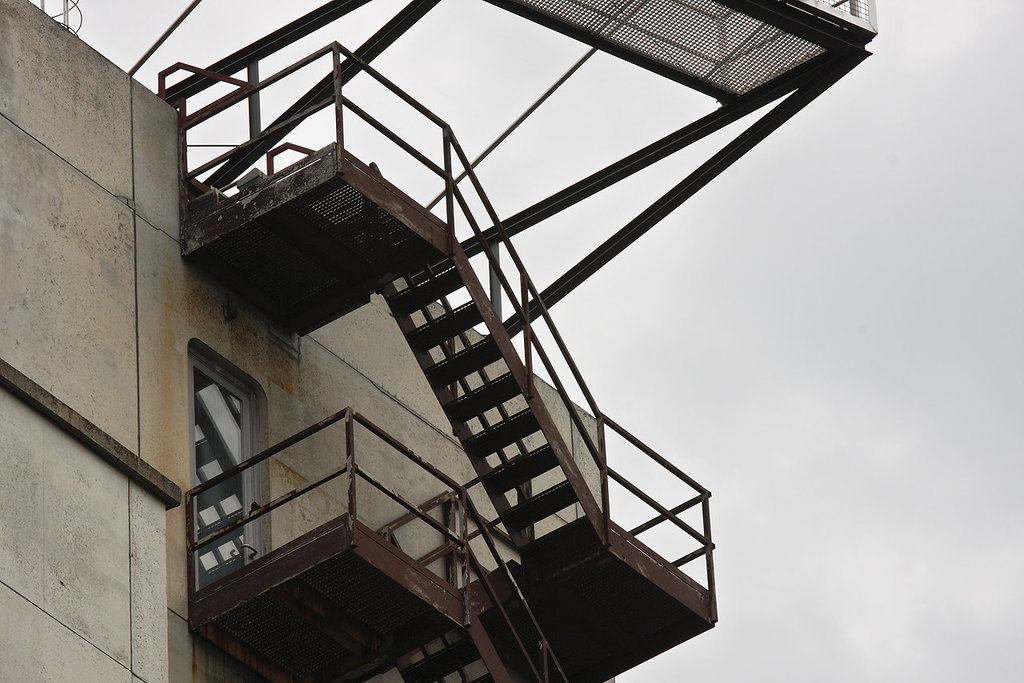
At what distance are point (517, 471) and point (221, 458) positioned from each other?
A: 2.60m

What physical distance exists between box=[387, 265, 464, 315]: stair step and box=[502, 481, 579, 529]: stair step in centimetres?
196

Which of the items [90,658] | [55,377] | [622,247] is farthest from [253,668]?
[622,247]

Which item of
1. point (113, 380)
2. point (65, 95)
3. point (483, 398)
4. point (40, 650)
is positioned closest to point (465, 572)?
point (483, 398)

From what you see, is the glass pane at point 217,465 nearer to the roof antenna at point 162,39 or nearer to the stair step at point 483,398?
the stair step at point 483,398

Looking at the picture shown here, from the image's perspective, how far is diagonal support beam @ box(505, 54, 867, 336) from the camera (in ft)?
66.4

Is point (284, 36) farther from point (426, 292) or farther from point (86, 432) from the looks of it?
point (86, 432)

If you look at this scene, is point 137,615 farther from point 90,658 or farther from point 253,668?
point 253,668

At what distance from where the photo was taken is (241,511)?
17.0 meters

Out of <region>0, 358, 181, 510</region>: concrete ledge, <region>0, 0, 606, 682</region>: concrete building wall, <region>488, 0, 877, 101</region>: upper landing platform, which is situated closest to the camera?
<region>0, 0, 606, 682</region>: concrete building wall

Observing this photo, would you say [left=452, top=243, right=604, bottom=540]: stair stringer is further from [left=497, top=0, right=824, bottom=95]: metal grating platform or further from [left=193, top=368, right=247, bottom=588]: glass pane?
[left=497, top=0, right=824, bottom=95]: metal grating platform

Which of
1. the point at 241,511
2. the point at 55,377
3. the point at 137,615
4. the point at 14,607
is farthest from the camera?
the point at 241,511

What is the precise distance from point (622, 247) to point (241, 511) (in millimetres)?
5971

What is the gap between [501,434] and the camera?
17.9 metres

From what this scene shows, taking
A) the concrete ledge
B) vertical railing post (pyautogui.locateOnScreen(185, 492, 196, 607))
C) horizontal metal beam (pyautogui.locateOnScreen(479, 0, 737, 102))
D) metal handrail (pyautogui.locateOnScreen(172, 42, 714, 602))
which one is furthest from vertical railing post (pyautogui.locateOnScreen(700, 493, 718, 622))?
Result: the concrete ledge
